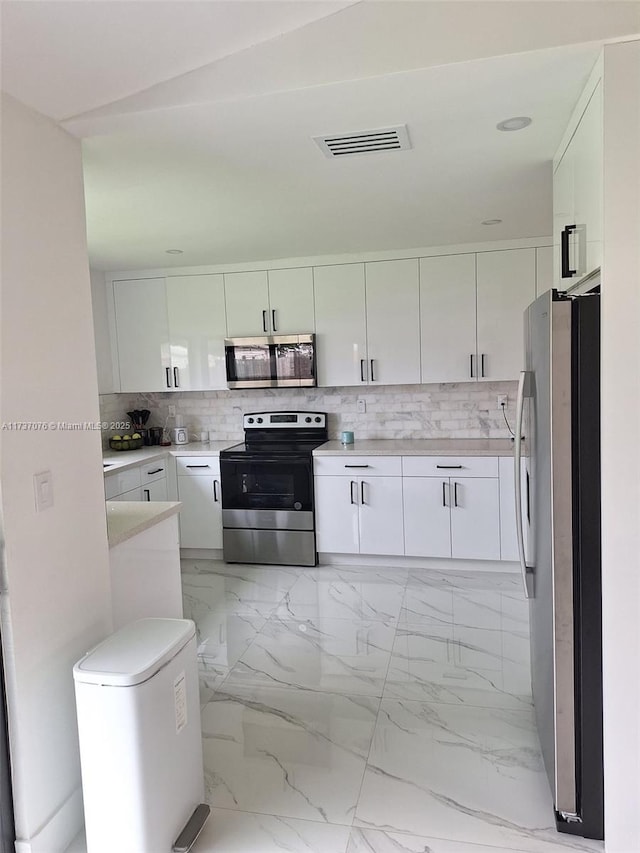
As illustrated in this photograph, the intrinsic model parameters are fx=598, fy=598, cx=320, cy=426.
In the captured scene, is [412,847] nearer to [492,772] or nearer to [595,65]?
[492,772]

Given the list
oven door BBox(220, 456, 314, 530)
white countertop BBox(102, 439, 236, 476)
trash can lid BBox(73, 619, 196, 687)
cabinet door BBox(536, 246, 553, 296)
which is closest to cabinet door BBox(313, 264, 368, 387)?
oven door BBox(220, 456, 314, 530)

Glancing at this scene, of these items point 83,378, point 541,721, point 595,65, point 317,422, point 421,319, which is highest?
point 595,65

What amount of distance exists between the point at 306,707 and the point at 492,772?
84cm

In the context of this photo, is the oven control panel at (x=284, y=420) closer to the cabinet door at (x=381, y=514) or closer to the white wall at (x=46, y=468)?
the cabinet door at (x=381, y=514)

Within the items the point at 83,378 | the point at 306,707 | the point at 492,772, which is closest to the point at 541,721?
the point at 492,772

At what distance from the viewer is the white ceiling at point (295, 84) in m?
1.61

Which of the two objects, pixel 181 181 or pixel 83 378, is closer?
pixel 83 378

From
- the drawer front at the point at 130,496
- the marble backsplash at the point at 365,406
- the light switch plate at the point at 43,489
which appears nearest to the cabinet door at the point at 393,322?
the marble backsplash at the point at 365,406

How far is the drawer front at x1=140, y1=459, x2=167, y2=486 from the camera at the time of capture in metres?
4.42

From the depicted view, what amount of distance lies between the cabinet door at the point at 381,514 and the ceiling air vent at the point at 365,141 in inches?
99.6

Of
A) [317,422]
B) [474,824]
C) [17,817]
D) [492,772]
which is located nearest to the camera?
[17,817]

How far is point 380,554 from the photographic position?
4.46m

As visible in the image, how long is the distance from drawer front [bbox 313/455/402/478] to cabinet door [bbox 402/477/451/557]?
0.45 ft

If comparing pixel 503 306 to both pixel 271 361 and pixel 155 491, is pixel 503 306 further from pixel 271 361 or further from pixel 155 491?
pixel 155 491
